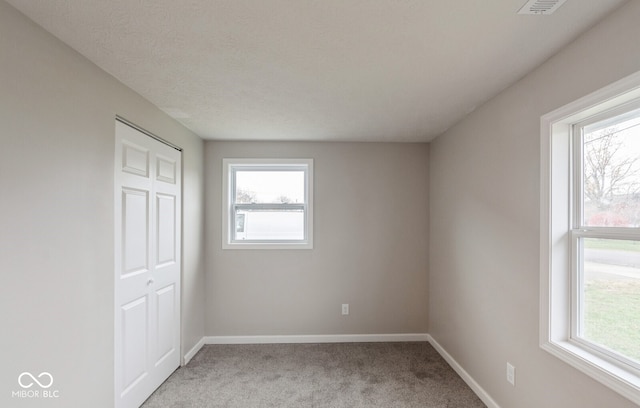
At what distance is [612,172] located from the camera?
1.64 metres

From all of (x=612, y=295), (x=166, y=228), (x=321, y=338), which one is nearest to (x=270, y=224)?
(x=166, y=228)

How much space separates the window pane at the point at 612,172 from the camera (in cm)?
154

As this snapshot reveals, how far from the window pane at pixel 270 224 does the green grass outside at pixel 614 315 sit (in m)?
2.80

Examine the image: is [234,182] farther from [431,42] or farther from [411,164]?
[431,42]

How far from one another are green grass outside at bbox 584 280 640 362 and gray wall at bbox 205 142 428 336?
7.22 ft

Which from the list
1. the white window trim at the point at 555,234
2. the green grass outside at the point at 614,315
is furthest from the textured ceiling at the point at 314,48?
the green grass outside at the point at 614,315

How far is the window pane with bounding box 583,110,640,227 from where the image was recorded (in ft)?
5.05

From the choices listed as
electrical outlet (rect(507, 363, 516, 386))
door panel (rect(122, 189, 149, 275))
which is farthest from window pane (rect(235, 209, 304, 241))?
electrical outlet (rect(507, 363, 516, 386))

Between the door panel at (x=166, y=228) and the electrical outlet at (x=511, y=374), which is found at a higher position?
the door panel at (x=166, y=228)

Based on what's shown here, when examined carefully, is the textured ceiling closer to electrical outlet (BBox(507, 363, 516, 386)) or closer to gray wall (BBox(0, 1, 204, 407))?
gray wall (BBox(0, 1, 204, 407))

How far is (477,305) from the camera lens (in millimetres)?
2746

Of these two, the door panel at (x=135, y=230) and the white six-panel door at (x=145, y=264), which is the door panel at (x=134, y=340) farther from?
the door panel at (x=135, y=230)

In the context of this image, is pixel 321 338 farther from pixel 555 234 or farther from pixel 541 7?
pixel 541 7

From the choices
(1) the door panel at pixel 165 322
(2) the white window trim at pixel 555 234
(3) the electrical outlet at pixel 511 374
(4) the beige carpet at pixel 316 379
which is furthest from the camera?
(1) the door panel at pixel 165 322
